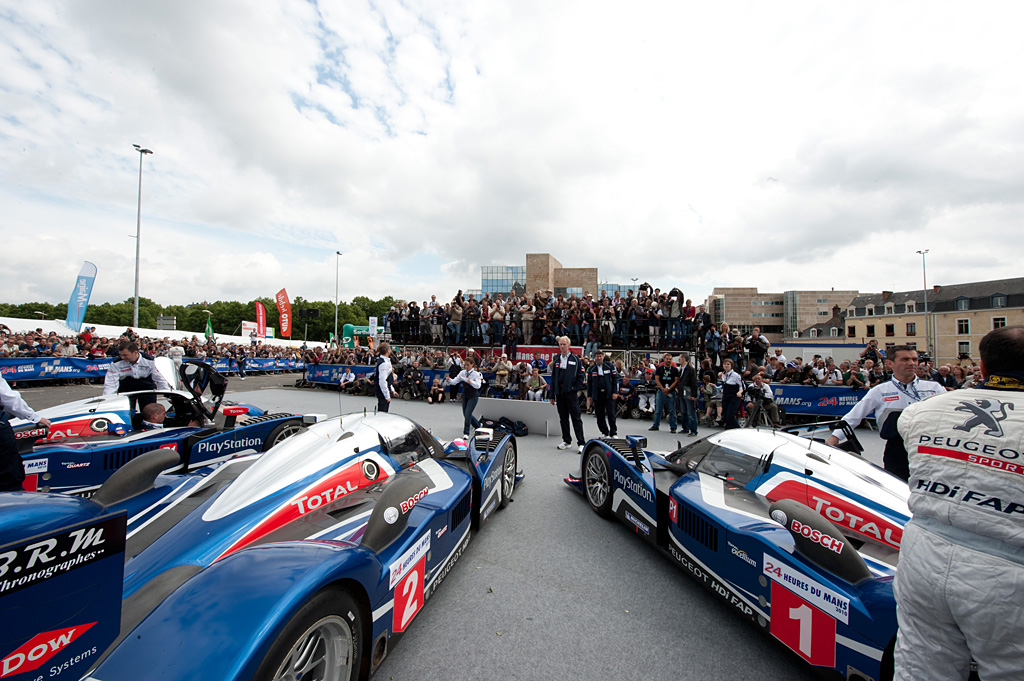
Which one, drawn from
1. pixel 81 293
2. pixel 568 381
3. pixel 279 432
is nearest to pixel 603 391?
pixel 568 381

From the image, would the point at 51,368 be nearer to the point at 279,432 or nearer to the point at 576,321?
the point at 279,432

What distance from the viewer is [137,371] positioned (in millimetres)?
5258

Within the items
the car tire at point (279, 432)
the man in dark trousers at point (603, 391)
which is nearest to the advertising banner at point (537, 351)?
the man in dark trousers at point (603, 391)

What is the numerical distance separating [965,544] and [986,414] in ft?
1.32

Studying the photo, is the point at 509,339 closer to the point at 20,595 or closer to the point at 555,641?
the point at 555,641

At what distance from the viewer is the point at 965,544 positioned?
53.0 inches

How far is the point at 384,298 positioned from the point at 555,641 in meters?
94.5

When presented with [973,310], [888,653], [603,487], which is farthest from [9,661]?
[973,310]

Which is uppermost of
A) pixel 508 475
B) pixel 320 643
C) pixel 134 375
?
pixel 134 375

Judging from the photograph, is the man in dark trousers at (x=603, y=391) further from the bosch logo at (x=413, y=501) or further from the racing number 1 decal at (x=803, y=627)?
the racing number 1 decal at (x=803, y=627)

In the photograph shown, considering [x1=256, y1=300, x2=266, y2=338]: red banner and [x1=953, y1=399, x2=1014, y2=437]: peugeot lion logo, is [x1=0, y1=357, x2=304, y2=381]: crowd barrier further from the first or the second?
[x1=256, y1=300, x2=266, y2=338]: red banner

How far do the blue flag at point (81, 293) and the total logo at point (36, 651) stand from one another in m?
24.1

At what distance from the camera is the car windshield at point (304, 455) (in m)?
2.24

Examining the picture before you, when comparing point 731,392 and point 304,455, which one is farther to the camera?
point 731,392
